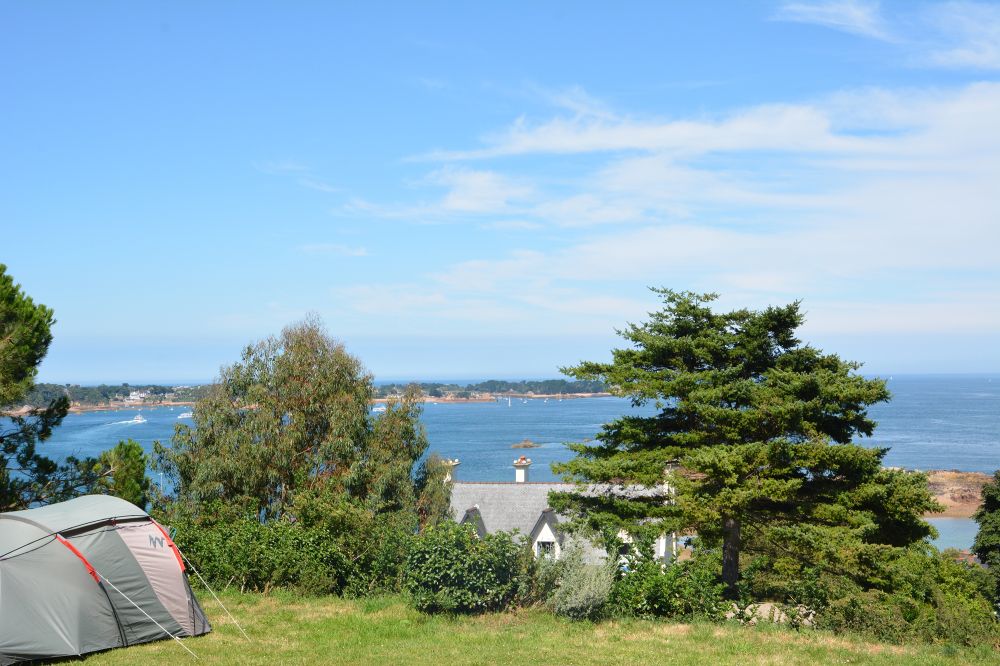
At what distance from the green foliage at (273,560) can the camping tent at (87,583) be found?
238 cm

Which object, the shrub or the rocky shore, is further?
the rocky shore

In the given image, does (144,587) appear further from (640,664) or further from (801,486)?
(801,486)

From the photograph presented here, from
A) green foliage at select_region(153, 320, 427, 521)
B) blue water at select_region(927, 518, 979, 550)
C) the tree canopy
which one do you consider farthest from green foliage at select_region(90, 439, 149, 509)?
→ blue water at select_region(927, 518, 979, 550)

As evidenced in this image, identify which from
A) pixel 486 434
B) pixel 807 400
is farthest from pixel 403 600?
pixel 486 434

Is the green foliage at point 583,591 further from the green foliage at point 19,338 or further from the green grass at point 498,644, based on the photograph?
the green foliage at point 19,338

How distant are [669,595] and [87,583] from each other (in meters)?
7.13

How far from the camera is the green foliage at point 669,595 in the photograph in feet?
34.6

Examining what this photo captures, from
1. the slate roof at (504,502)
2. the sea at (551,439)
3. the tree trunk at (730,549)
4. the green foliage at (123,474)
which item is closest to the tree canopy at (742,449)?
the tree trunk at (730,549)

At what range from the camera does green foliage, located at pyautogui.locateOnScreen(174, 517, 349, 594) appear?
12.4 meters

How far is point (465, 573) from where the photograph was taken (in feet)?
35.0

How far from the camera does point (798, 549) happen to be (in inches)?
489

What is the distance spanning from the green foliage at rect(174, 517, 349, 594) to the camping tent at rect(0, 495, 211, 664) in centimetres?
238

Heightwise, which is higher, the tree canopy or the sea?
the tree canopy

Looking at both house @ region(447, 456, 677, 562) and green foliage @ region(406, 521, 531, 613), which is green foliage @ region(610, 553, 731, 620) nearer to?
green foliage @ region(406, 521, 531, 613)
